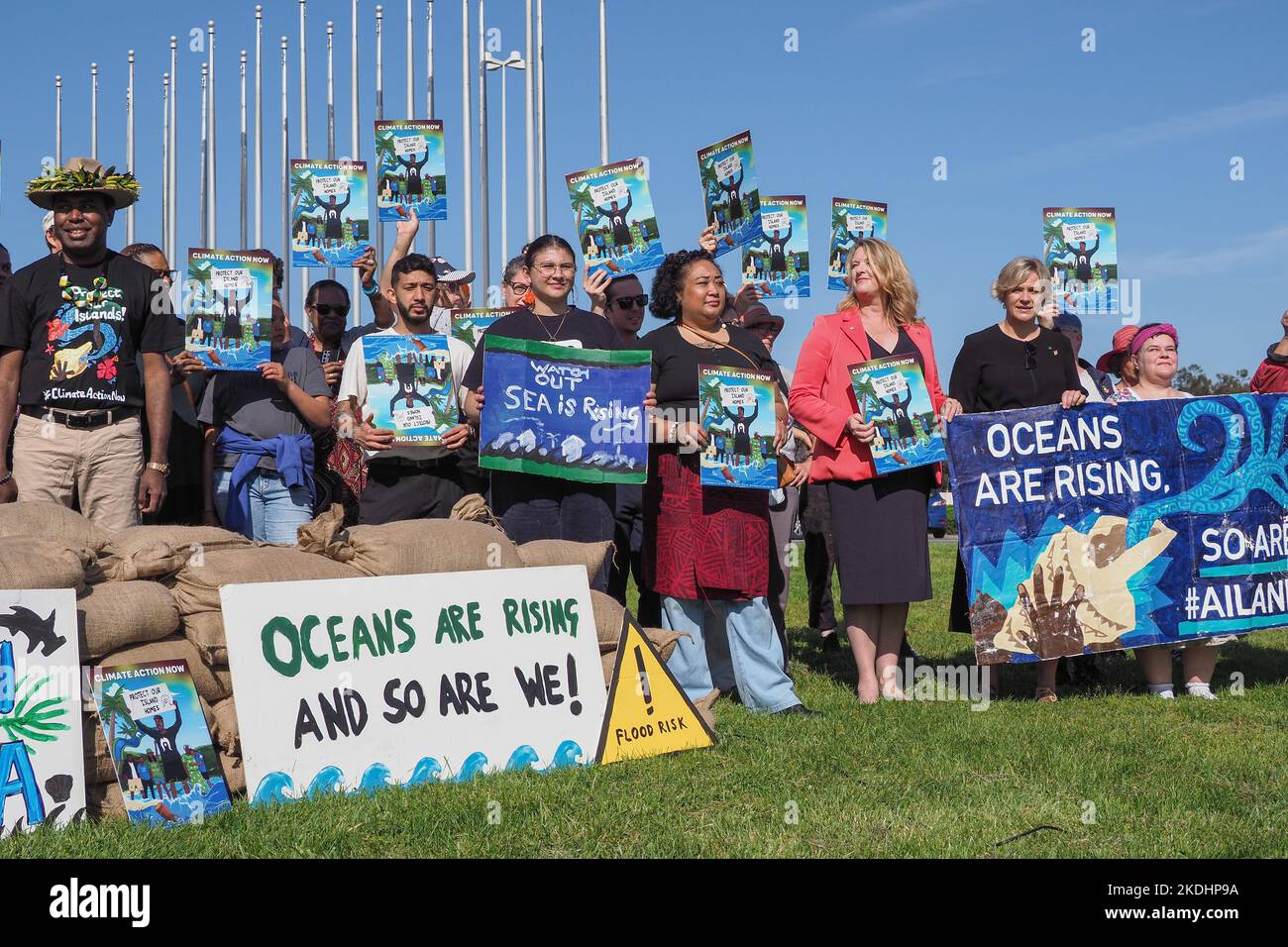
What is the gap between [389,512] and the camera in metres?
6.40

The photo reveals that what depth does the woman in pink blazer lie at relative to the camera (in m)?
6.63

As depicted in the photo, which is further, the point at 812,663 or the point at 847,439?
the point at 812,663

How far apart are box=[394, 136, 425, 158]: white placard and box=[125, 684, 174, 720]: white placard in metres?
3.96

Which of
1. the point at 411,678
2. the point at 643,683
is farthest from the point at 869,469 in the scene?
the point at 411,678

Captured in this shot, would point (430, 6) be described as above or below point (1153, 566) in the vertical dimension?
above

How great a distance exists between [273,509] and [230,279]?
1.19 metres

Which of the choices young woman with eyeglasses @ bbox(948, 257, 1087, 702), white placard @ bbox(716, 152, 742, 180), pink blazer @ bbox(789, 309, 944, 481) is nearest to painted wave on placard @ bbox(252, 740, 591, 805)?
pink blazer @ bbox(789, 309, 944, 481)

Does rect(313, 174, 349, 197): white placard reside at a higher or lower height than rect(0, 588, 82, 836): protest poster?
higher

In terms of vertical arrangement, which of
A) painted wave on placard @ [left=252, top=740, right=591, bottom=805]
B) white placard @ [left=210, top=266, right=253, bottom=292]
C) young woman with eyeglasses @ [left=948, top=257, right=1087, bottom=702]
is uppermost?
white placard @ [left=210, top=266, right=253, bottom=292]

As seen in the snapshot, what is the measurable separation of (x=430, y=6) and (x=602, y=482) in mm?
20334

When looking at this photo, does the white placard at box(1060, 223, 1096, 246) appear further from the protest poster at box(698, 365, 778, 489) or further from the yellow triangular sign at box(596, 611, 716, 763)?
the yellow triangular sign at box(596, 611, 716, 763)
